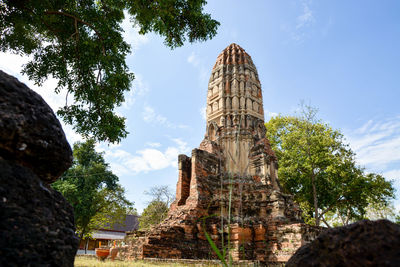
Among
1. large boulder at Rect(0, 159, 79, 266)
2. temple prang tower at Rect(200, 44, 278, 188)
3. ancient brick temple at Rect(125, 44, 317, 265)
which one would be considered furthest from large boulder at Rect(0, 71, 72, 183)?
temple prang tower at Rect(200, 44, 278, 188)

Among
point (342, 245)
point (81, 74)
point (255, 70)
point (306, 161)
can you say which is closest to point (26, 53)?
point (81, 74)

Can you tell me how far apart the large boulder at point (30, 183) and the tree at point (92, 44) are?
18.1 feet

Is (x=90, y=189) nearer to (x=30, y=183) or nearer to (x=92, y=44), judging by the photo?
(x=92, y=44)

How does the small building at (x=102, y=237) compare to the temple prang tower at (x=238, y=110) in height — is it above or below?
below

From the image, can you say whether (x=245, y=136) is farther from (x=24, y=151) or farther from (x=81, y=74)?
(x=24, y=151)

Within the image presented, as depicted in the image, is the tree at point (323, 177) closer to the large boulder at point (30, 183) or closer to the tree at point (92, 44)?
the tree at point (92, 44)

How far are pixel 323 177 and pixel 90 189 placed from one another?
18.0 m

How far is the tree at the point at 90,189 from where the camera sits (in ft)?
62.6

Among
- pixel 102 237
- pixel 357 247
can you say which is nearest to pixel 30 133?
pixel 357 247

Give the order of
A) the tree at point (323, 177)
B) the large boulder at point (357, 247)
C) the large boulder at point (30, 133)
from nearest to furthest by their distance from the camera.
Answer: the large boulder at point (357, 247) < the large boulder at point (30, 133) < the tree at point (323, 177)

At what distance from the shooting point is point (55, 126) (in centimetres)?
181

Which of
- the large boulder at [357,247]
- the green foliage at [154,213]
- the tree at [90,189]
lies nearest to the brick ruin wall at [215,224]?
the large boulder at [357,247]

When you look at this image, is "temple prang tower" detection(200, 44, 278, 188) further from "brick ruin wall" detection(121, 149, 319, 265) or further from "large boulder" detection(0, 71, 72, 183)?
"large boulder" detection(0, 71, 72, 183)

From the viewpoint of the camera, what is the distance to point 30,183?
1460 mm
